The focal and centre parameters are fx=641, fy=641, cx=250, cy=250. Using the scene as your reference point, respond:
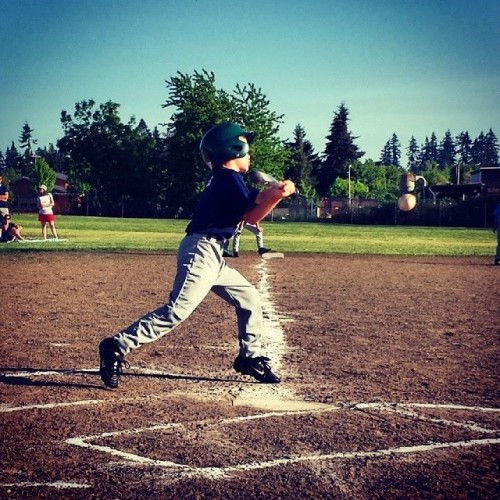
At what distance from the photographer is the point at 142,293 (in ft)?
33.7

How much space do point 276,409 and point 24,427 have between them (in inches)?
64.6

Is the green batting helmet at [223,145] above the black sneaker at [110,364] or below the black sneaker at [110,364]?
above

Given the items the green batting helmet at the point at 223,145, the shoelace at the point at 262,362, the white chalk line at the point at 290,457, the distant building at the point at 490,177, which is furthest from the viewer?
the distant building at the point at 490,177

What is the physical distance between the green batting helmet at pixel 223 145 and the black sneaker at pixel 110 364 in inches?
64.5

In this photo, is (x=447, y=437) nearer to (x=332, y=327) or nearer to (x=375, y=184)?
(x=332, y=327)

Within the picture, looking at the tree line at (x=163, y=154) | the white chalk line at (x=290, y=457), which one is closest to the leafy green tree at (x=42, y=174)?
the tree line at (x=163, y=154)

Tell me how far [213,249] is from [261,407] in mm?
1275

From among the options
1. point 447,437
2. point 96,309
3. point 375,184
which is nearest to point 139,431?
point 447,437

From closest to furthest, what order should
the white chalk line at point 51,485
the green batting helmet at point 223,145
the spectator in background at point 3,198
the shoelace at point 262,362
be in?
the white chalk line at point 51,485 → the green batting helmet at point 223,145 → the shoelace at point 262,362 → the spectator in background at point 3,198

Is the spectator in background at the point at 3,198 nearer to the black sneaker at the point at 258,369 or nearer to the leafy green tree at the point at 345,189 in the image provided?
the black sneaker at the point at 258,369

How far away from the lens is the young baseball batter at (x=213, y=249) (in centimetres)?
481

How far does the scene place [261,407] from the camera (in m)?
4.47

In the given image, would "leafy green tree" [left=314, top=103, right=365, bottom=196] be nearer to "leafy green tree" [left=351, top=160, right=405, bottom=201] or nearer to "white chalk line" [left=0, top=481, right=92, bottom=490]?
"leafy green tree" [left=351, top=160, right=405, bottom=201]

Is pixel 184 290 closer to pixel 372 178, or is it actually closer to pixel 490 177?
pixel 490 177
